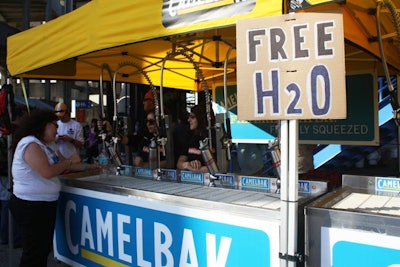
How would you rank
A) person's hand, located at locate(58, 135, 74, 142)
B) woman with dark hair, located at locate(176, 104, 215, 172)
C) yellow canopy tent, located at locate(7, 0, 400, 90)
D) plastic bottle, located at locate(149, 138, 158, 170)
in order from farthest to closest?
person's hand, located at locate(58, 135, 74, 142)
woman with dark hair, located at locate(176, 104, 215, 172)
plastic bottle, located at locate(149, 138, 158, 170)
yellow canopy tent, located at locate(7, 0, 400, 90)

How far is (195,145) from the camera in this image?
10.7 ft

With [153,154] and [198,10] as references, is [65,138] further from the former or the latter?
[198,10]

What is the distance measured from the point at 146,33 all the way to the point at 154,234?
1213 mm

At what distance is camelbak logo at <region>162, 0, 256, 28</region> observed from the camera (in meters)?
1.98

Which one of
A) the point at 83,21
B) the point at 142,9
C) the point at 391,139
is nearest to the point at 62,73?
the point at 83,21

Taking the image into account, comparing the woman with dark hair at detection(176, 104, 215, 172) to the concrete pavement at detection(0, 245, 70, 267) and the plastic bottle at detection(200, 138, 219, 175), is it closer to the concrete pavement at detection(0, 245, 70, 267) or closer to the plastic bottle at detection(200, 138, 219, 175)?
the plastic bottle at detection(200, 138, 219, 175)

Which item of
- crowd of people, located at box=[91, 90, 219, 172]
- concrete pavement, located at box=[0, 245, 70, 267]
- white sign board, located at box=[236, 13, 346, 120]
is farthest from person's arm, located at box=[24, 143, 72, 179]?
white sign board, located at box=[236, 13, 346, 120]

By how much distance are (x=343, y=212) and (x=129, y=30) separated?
1706 mm

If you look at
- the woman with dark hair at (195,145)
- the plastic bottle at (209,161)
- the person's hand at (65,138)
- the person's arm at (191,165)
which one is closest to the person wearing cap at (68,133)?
the person's hand at (65,138)

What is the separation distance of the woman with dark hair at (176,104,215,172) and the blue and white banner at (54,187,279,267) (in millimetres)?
775

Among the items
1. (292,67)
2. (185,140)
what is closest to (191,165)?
(185,140)

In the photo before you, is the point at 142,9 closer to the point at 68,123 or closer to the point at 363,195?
the point at 363,195

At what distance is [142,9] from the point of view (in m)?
2.43

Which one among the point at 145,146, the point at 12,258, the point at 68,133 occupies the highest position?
the point at 68,133
